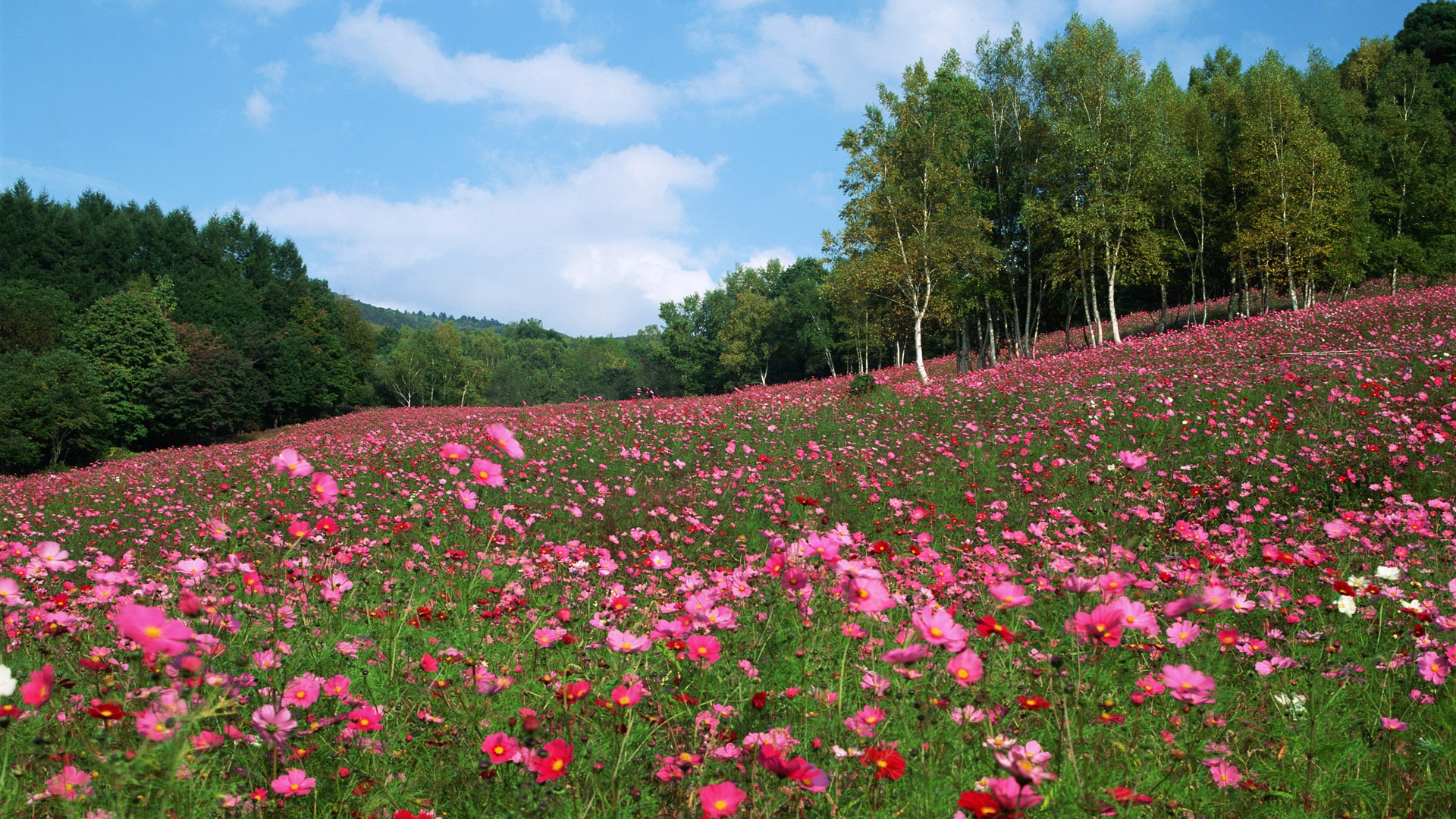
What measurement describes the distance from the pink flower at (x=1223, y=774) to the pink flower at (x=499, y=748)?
1.80 m

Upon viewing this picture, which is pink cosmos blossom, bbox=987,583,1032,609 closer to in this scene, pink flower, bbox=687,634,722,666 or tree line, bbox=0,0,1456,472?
pink flower, bbox=687,634,722,666

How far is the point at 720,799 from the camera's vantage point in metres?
1.40

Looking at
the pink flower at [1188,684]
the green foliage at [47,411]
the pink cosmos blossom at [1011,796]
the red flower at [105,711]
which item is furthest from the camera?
the green foliage at [47,411]

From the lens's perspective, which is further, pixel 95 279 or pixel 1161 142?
pixel 95 279

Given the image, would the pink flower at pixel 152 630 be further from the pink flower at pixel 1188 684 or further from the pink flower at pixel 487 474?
the pink flower at pixel 1188 684

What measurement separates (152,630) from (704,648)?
1.26 metres

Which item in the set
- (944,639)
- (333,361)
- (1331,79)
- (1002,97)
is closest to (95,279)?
(333,361)

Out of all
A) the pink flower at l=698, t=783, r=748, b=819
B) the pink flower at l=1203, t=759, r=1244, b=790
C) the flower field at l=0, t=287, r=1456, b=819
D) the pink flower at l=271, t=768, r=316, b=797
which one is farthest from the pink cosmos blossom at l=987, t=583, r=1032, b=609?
the pink flower at l=271, t=768, r=316, b=797

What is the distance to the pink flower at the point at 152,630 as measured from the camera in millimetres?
1281

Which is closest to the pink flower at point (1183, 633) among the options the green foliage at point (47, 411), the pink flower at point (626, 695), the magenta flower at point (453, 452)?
the pink flower at point (626, 695)

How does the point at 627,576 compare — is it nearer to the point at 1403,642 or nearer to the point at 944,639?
the point at 944,639

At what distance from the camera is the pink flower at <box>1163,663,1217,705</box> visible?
5.21 ft

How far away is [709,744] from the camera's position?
1.88 meters

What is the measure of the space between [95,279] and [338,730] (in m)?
63.6
